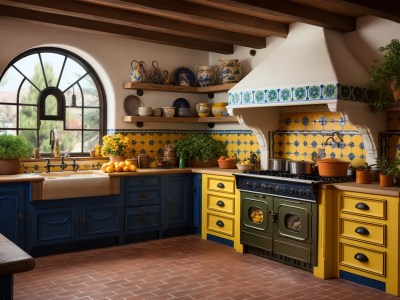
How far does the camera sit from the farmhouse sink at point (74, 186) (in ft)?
16.1

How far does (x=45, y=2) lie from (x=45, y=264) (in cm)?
255

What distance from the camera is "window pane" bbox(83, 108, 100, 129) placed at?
616cm

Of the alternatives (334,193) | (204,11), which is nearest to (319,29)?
(204,11)

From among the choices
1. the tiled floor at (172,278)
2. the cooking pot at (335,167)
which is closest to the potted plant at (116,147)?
the tiled floor at (172,278)

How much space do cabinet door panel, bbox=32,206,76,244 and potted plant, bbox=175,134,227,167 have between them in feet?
5.80

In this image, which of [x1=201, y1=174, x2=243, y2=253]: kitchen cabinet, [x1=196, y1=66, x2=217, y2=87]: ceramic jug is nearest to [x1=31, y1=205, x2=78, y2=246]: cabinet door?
[x1=201, y1=174, x2=243, y2=253]: kitchen cabinet

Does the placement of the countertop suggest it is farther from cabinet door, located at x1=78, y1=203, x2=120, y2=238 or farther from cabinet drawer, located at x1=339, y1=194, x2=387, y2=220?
cabinet door, located at x1=78, y1=203, x2=120, y2=238

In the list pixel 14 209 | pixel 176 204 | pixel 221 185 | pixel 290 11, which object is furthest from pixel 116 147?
pixel 290 11

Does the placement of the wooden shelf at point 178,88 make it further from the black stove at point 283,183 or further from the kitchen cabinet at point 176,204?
the black stove at point 283,183

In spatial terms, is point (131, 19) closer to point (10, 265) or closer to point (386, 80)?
point (386, 80)

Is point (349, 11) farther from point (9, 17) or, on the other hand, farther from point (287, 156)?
point (9, 17)

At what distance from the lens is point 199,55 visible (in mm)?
6875

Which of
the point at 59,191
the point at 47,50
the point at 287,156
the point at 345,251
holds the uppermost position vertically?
the point at 47,50

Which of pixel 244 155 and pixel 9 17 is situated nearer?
pixel 9 17
